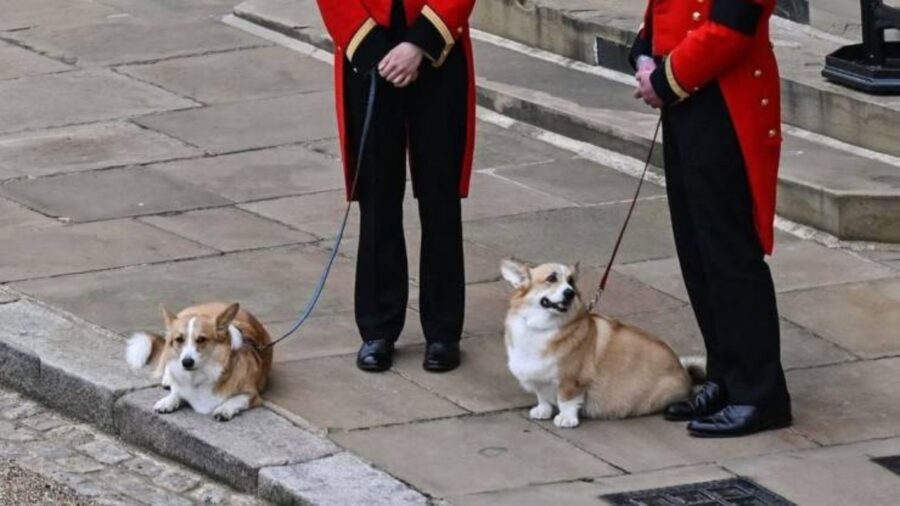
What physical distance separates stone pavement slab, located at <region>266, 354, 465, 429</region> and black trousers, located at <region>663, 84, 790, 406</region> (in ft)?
3.20

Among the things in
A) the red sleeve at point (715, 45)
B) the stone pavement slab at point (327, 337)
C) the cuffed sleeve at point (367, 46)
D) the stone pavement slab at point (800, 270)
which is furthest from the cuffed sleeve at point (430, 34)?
the stone pavement slab at point (800, 270)

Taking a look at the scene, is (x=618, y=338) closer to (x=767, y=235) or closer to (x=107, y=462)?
(x=767, y=235)

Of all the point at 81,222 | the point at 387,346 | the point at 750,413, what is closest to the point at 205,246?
the point at 81,222

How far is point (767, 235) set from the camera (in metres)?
6.87

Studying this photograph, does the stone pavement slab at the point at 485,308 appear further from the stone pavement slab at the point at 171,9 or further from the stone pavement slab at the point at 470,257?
the stone pavement slab at the point at 171,9

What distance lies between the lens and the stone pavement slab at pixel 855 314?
7.92 m

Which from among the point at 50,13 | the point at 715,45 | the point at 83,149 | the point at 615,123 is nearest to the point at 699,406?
the point at 715,45

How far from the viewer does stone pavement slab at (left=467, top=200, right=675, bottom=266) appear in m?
9.11

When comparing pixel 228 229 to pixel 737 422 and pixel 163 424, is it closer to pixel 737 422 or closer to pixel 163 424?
pixel 163 424

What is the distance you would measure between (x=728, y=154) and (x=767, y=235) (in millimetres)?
321

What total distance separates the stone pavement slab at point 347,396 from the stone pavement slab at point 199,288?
69cm

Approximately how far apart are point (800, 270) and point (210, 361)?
2995mm

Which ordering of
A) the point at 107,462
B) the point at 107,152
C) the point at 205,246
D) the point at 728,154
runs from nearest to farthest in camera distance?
the point at 728,154
the point at 107,462
the point at 205,246
the point at 107,152

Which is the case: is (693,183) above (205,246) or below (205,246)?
above
